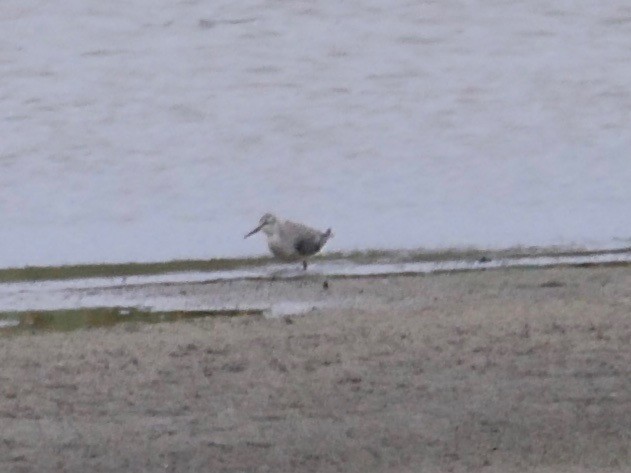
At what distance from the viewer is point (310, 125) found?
13.3 m

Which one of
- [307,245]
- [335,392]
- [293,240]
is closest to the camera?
[335,392]

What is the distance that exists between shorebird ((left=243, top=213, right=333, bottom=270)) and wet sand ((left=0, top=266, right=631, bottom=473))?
53.9 inches

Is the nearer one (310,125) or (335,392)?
(335,392)

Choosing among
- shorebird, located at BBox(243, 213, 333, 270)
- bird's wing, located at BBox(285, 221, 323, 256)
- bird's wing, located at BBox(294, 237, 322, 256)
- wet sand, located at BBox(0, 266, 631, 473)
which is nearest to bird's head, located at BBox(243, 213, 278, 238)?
shorebird, located at BBox(243, 213, 333, 270)

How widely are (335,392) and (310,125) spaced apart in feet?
22.5

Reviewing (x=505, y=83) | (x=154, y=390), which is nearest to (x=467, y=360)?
(x=154, y=390)

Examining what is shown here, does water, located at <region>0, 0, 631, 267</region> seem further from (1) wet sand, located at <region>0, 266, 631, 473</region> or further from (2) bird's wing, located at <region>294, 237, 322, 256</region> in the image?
(1) wet sand, located at <region>0, 266, 631, 473</region>

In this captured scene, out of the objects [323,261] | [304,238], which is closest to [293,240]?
[304,238]

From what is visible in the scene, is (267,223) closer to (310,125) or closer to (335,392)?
(310,125)

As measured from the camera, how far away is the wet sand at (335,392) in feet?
19.5

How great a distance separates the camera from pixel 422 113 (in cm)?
1373

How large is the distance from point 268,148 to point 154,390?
6.04m

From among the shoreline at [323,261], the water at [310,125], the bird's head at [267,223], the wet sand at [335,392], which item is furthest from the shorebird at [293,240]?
the wet sand at [335,392]

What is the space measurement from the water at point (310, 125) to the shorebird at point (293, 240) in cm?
40
